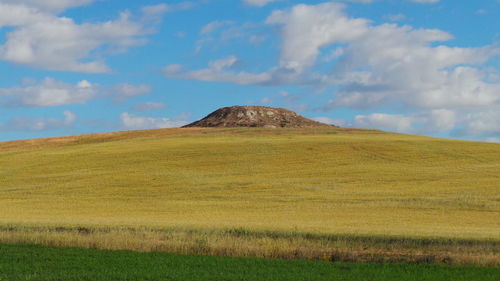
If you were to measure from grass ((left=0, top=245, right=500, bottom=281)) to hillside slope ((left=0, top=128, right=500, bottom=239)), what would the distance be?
4770 mm

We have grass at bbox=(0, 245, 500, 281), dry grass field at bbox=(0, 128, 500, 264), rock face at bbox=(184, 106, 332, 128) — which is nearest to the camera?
grass at bbox=(0, 245, 500, 281)

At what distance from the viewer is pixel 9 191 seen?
36.4 m

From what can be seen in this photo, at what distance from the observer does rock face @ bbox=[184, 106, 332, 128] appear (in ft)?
280

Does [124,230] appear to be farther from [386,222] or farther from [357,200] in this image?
[357,200]

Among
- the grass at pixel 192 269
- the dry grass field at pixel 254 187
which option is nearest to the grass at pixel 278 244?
the dry grass field at pixel 254 187

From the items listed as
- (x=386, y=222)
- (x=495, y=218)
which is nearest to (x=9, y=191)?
(x=386, y=222)

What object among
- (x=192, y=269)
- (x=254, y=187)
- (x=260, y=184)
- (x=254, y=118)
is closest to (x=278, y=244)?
(x=192, y=269)

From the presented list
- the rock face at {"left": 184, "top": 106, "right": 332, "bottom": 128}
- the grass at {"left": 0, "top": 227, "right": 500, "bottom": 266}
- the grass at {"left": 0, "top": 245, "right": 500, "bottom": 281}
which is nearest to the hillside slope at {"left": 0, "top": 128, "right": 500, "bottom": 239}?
the grass at {"left": 0, "top": 227, "right": 500, "bottom": 266}

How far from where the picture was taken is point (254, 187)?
35125mm

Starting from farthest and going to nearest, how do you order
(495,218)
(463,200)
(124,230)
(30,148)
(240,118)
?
(240,118) → (30,148) → (463,200) → (495,218) → (124,230)

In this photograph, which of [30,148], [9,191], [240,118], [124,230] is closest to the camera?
[124,230]

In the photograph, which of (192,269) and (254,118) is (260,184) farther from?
(254,118)

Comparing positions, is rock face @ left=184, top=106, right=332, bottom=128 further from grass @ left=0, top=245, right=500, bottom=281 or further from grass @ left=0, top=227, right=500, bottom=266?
grass @ left=0, top=245, right=500, bottom=281

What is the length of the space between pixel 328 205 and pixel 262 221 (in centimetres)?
651
